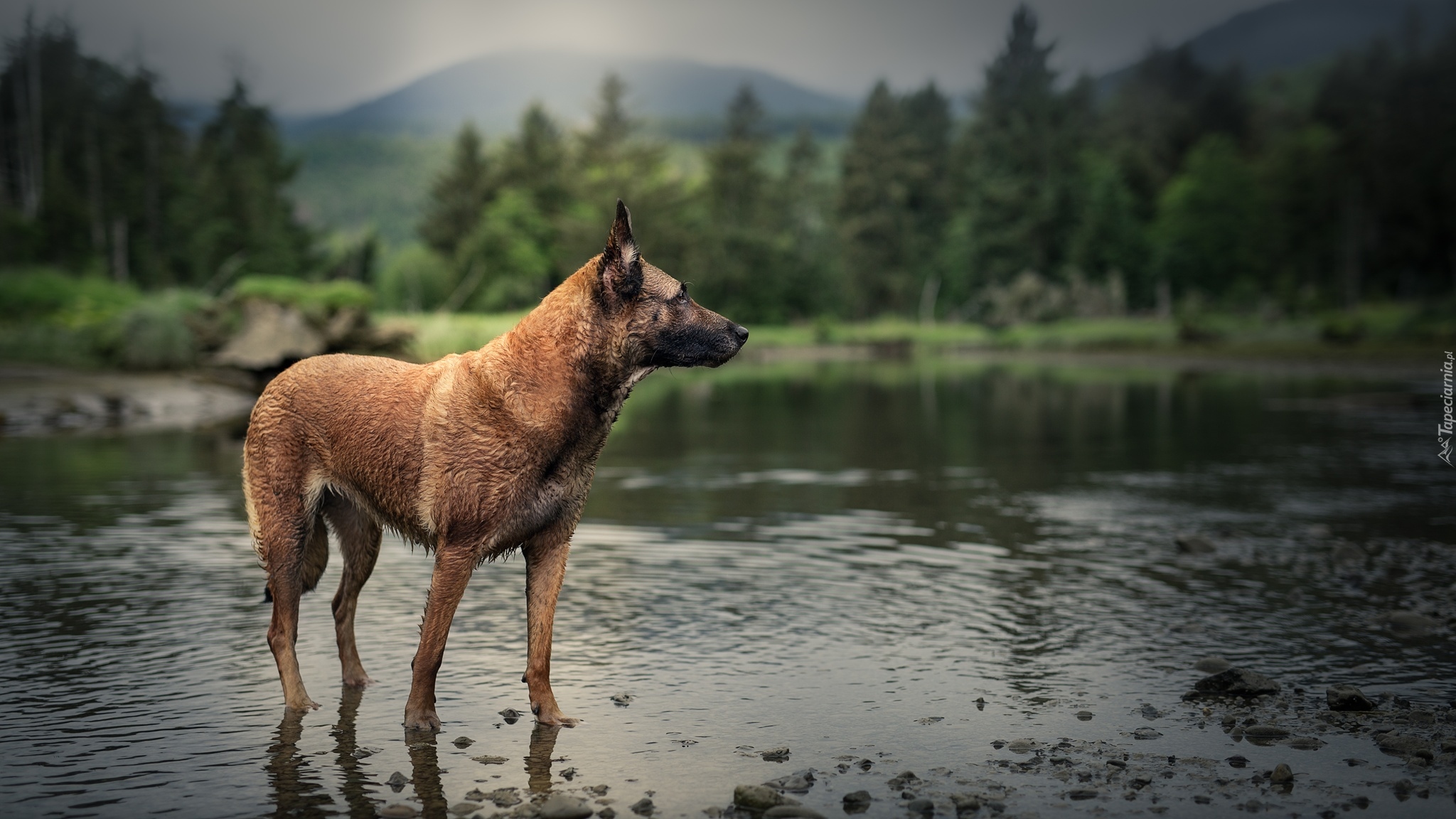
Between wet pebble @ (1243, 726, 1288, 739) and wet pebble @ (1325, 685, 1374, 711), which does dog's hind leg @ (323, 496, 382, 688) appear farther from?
wet pebble @ (1325, 685, 1374, 711)

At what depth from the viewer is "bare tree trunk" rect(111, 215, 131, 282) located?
247 feet

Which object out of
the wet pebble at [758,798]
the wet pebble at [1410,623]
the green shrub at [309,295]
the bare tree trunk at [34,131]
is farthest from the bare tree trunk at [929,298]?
the wet pebble at [758,798]

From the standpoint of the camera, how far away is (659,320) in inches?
261

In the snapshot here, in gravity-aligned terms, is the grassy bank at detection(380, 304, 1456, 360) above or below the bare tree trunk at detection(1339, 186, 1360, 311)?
below

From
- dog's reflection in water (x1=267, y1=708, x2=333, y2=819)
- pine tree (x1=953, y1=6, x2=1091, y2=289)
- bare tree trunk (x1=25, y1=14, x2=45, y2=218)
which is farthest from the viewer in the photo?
pine tree (x1=953, y1=6, x2=1091, y2=289)

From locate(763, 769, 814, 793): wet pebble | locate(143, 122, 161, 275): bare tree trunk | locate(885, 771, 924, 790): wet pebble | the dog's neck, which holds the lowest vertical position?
locate(885, 771, 924, 790): wet pebble

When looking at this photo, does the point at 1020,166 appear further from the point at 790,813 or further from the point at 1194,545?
the point at 790,813

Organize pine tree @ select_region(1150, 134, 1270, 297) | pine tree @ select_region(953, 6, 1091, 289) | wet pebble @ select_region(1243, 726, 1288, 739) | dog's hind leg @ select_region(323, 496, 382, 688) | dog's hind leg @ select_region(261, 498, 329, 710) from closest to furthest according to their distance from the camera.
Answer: wet pebble @ select_region(1243, 726, 1288, 739) → dog's hind leg @ select_region(261, 498, 329, 710) → dog's hind leg @ select_region(323, 496, 382, 688) → pine tree @ select_region(1150, 134, 1270, 297) → pine tree @ select_region(953, 6, 1091, 289)

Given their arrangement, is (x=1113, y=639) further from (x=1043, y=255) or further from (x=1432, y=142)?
(x=1043, y=255)

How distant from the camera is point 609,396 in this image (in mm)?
6738

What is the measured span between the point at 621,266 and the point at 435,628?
87.4 inches

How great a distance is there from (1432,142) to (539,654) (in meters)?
97.9

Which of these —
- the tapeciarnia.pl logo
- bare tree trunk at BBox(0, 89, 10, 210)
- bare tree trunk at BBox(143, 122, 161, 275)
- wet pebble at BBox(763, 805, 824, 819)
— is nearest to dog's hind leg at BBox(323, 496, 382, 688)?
wet pebble at BBox(763, 805, 824, 819)

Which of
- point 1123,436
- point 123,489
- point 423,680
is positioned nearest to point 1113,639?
point 423,680
